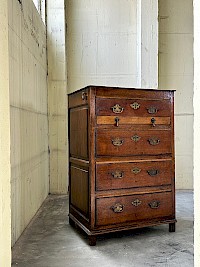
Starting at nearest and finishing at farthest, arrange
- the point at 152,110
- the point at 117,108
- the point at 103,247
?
the point at 103,247
the point at 117,108
the point at 152,110

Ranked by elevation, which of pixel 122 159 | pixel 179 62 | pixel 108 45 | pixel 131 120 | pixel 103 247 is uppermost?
pixel 108 45

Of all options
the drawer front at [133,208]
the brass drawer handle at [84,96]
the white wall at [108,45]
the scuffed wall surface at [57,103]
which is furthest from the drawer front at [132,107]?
the scuffed wall surface at [57,103]

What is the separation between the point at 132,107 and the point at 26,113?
93 centimetres

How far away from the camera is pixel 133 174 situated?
2230mm

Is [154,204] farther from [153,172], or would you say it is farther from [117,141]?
[117,141]

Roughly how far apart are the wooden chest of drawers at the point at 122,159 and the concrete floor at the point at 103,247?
0.35 feet

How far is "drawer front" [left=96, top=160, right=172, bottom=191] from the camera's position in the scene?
2.13 meters

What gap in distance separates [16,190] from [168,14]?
3245mm

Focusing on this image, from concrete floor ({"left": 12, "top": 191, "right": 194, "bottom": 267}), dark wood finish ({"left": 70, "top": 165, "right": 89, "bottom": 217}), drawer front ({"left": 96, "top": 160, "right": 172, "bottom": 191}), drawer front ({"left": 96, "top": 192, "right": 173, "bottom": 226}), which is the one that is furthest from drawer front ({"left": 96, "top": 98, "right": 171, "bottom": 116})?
concrete floor ({"left": 12, "top": 191, "right": 194, "bottom": 267})

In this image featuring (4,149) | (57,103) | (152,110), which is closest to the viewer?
(4,149)

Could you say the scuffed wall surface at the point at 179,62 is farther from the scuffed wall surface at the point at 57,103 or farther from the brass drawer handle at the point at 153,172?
the brass drawer handle at the point at 153,172

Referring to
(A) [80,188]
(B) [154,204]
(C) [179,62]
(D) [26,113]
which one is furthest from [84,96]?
(C) [179,62]

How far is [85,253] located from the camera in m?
1.95
